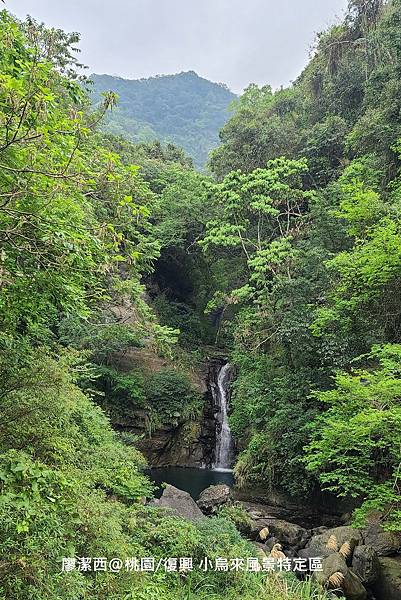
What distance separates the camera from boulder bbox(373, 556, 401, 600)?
283 inches

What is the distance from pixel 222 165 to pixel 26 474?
1801cm

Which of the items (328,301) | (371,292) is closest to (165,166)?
(328,301)

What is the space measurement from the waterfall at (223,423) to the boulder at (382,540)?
9.47m

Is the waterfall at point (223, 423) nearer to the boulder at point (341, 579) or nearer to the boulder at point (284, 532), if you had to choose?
the boulder at point (284, 532)

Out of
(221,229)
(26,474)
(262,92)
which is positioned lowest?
(26,474)

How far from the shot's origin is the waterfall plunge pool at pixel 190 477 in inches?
572

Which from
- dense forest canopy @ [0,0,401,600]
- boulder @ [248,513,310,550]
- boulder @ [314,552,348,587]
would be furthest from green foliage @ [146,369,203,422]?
boulder @ [314,552,348,587]

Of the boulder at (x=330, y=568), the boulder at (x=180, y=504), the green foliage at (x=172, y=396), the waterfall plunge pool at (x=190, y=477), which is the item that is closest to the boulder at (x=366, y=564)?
the boulder at (x=330, y=568)

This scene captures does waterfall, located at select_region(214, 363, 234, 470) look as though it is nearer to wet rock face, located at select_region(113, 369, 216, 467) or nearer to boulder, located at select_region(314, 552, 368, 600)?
wet rock face, located at select_region(113, 369, 216, 467)

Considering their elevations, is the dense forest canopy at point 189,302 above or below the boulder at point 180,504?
above

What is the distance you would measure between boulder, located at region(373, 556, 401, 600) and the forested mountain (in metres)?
44.7

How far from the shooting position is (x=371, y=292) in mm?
9086

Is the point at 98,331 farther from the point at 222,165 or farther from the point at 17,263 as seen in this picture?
the point at 17,263

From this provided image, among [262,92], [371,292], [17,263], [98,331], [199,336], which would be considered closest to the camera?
[17,263]
